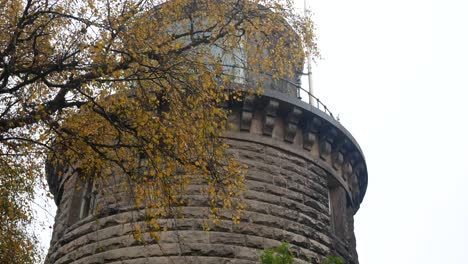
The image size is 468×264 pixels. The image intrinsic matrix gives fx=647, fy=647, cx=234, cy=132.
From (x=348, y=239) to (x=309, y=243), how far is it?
85.6 inches

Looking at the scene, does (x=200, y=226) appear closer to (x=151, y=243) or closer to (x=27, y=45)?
(x=151, y=243)

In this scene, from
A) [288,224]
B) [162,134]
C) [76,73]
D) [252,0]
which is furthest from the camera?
[288,224]

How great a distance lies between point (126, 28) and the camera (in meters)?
7.81

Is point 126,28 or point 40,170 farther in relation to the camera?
point 40,170

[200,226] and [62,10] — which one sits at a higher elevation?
[62,10]

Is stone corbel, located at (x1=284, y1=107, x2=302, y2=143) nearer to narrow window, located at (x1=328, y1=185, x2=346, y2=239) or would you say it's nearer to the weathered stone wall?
the weathered stone wall

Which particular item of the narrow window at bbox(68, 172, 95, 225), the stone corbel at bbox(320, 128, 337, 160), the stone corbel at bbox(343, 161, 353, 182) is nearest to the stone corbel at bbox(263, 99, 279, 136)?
the stone corbel at bbox(320, 128, 337, 160)

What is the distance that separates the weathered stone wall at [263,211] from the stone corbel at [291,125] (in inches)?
0.7

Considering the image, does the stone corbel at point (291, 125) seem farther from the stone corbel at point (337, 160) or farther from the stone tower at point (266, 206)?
the stone corbel at point (337, 160)

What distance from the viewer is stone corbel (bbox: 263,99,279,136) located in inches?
472

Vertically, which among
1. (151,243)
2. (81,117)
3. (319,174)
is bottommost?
(151,243)

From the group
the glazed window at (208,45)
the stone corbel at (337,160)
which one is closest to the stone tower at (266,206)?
the stone corbel at (337,160)

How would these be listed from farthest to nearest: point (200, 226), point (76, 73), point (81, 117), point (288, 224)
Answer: point (288, 224), point (200, 226), point (81, 117), point (76, 73)

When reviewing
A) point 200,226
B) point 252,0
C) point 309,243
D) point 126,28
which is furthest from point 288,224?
point 126,28
